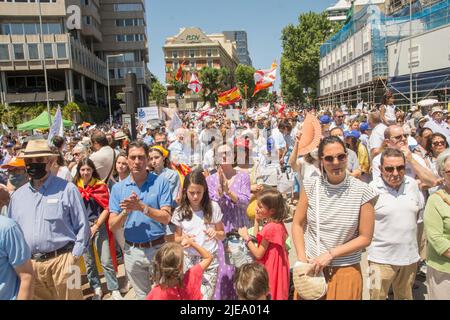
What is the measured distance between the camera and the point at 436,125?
736cm

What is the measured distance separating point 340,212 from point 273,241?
0.89m

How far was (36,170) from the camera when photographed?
3.39m

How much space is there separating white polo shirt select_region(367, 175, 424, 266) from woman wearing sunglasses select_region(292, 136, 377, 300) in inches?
26.8

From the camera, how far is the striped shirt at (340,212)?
2.64 m

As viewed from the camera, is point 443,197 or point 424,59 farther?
point 424,59

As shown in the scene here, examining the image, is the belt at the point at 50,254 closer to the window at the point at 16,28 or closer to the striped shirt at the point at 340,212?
the striped shirt at the point at 340,212

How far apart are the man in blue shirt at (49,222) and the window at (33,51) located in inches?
1788

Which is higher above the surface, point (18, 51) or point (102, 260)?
point (18, 51)

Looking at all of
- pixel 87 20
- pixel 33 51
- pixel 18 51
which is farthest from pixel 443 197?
pixel 87 20

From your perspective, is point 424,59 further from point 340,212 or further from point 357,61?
point 340,212

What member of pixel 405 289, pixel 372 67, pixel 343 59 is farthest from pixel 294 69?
pixel 405 289

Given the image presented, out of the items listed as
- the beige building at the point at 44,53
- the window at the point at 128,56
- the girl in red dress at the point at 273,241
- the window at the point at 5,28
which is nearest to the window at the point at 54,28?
the beige building at the point at 44,53
